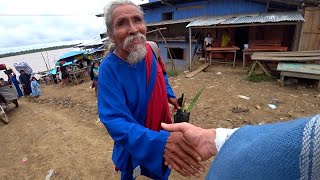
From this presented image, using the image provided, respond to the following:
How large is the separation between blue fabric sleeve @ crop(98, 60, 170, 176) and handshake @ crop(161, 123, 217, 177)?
0.19 feet

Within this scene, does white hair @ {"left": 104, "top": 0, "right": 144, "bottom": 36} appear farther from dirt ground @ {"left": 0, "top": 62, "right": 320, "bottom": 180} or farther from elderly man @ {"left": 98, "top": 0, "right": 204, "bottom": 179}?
dirt ground @ {"left": 0, "top": 62, "right": 320, "bottom": 180}

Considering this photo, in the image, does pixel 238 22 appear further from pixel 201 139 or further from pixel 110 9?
pixel 201 139

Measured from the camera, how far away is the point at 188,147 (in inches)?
40.9

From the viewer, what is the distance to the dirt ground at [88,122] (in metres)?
3.97

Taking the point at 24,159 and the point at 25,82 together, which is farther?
the point at 25,82

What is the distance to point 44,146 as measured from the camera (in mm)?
4832

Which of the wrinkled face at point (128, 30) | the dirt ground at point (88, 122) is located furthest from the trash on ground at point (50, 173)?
the wrinkled face at point (128, 30)

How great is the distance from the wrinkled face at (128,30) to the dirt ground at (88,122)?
8.54 ft

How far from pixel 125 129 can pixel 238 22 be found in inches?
397

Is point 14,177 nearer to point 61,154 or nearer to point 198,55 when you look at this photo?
point 61,154

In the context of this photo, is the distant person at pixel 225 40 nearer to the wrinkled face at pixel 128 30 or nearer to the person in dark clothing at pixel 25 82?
the wrinkled face at pixel 128 30

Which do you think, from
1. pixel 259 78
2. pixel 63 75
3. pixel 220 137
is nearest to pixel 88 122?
pixel 220 137

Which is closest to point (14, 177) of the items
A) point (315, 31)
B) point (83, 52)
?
point (315, 31)

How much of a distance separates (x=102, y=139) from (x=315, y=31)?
34.2 feet
